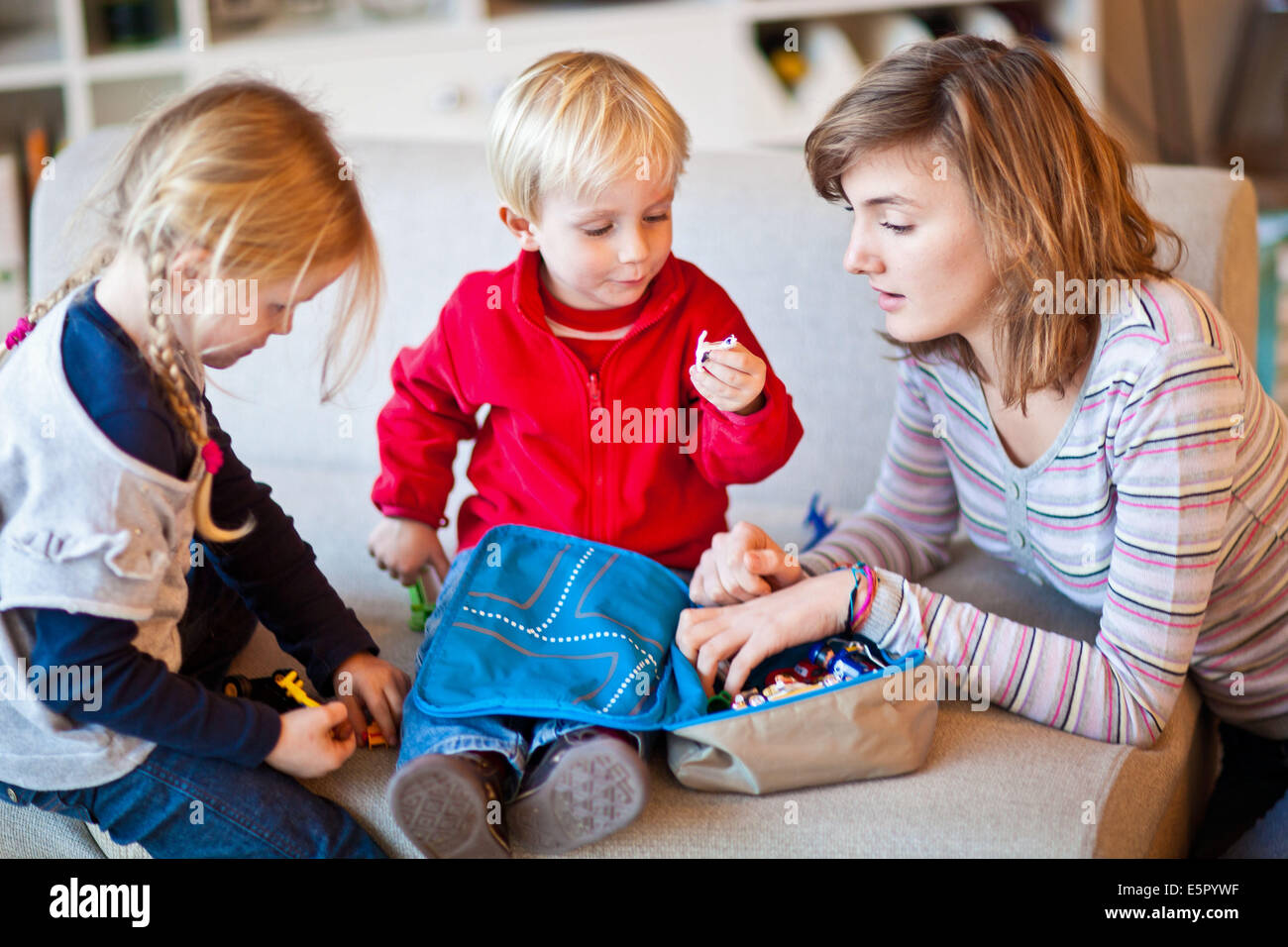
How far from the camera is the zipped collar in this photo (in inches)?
44.7

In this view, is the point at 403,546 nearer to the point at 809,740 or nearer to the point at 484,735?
the point at 484,735

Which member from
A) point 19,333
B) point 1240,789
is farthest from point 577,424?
point 1240,789

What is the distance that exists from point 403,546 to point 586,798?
0.39 metres

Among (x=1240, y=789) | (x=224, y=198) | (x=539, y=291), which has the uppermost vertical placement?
(x=224, y=198)

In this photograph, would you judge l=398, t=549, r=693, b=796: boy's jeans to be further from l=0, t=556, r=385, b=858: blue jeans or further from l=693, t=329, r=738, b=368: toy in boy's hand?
l=693, t=329, r=738, b=368: toy in boy's hand

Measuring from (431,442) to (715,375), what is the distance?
322 millimetres

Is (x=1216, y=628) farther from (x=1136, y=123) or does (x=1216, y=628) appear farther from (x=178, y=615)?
(x=1136, y=123)

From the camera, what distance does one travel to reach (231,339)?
0.92m

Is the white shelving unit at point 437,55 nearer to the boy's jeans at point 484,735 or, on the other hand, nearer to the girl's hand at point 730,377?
the girl's hand at point 730,377

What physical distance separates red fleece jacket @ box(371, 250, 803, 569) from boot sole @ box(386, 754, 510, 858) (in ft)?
1.06

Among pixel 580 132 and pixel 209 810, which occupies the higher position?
pixel 580 132

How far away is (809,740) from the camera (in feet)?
3.18
